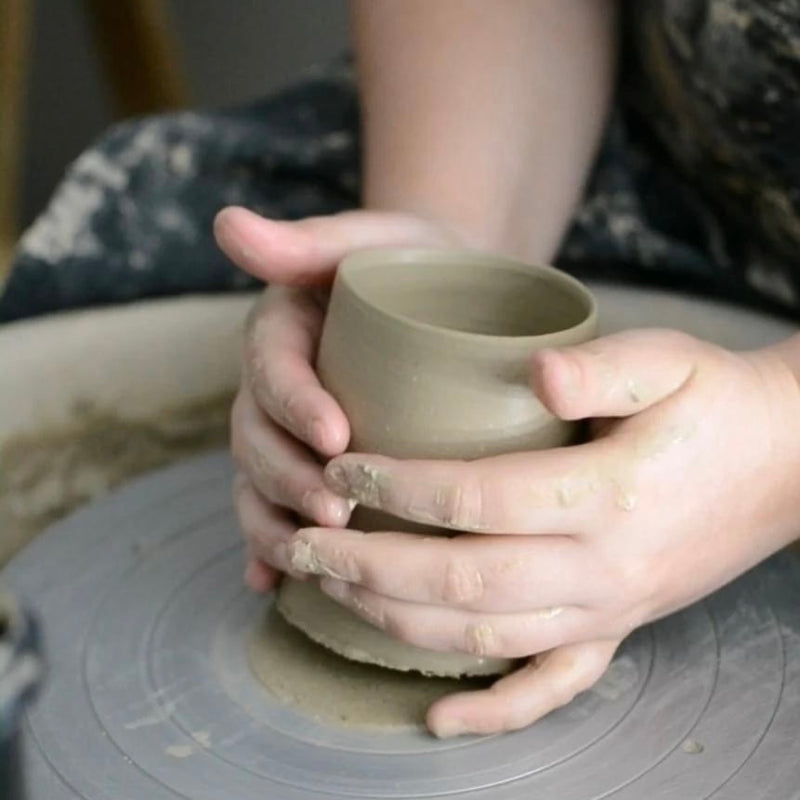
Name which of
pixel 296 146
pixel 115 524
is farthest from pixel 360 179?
pixel 115 524

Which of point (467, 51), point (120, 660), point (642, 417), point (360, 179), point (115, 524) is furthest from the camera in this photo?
point (360, 179)

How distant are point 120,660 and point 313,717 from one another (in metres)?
0.16

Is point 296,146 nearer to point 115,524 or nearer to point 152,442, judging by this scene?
point 152,442

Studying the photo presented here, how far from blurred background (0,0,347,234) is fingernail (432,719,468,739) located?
204cm

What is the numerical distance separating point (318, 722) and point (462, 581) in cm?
17

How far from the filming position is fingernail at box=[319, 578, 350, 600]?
2.77 ft

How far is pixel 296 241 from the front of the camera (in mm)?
965

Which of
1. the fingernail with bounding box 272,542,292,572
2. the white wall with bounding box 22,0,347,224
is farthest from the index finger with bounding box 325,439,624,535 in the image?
the white wall with bounding box 22,0,347,224

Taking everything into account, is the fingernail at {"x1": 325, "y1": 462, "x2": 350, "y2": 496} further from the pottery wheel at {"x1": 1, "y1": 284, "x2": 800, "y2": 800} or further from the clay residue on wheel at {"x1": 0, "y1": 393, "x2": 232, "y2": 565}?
the clay residue on wheel at {"x1": 0, "y1": 393, "x2": 232, "y2": 565}

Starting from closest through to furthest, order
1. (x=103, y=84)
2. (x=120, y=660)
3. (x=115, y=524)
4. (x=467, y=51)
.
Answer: (x=120, y=660), (x=115, y=524), (x=467, y=51), (x=103, y=84)

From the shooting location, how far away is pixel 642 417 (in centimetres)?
81

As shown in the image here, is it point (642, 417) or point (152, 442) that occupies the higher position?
point (642, 417)

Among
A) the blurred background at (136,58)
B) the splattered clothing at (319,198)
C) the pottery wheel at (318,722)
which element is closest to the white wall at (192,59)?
the blurred background at (136,58)

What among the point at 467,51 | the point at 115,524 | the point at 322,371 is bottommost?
the point at 115,524
